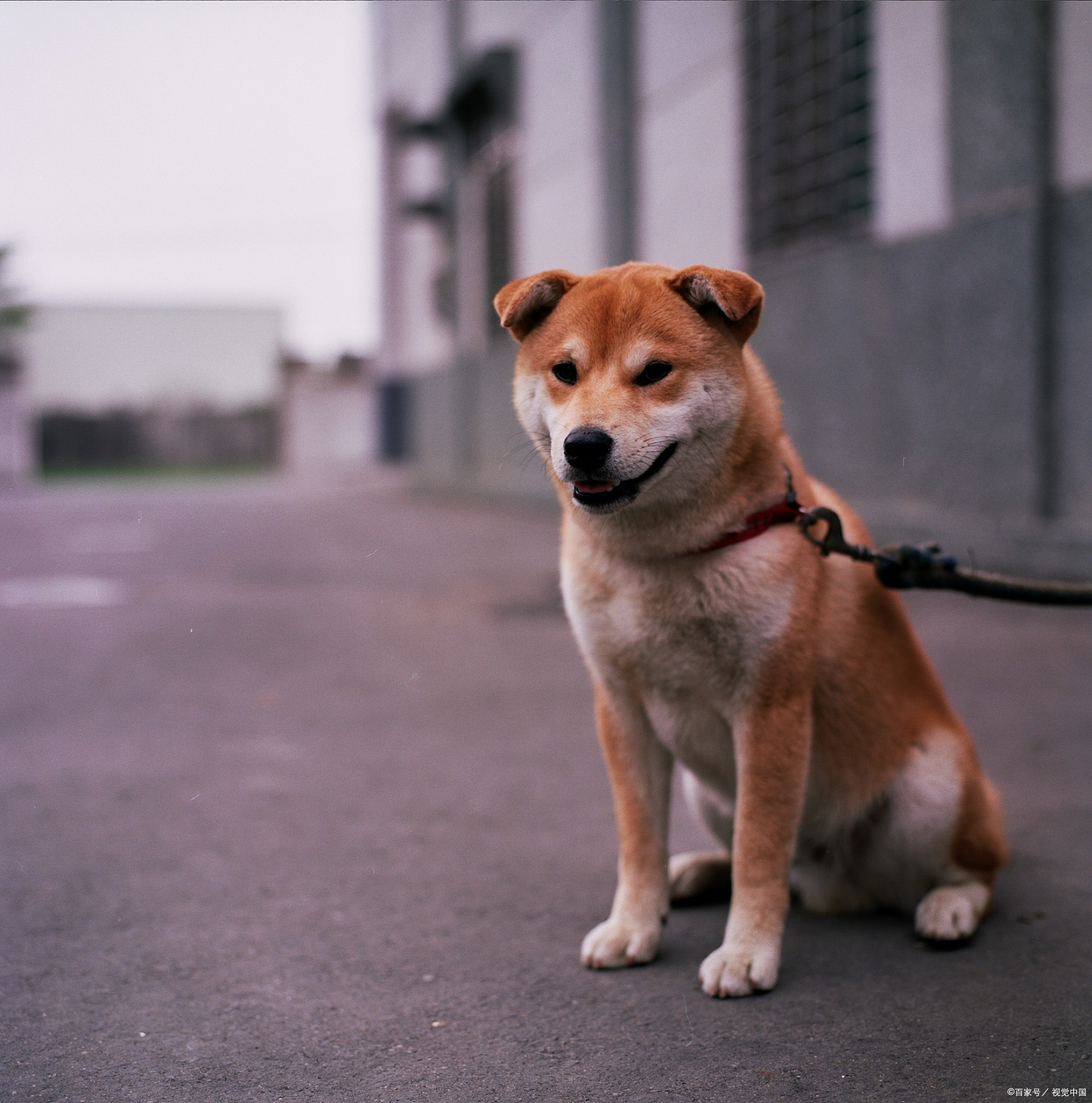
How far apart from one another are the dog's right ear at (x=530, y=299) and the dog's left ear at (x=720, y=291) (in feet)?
0.76

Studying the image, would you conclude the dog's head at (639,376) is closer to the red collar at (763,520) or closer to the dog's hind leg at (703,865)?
the red collar at (763,520)

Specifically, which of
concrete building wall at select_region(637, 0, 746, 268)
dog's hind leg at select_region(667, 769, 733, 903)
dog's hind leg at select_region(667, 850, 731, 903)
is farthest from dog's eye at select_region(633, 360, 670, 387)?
concrete building wall at select_region(637, 0, 746, 268)

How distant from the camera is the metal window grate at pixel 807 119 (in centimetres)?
877

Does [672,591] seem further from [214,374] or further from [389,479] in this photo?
[214,374]

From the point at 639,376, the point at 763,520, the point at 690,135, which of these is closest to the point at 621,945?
the point at 763,520

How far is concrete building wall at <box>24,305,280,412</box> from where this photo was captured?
31.5 m

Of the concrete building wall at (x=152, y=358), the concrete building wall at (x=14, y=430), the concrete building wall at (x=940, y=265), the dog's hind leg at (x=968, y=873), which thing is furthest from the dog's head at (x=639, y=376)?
the concrete building wall at (x=14, y=430)

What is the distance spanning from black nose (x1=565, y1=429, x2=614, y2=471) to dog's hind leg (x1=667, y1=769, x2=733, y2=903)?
90 cm

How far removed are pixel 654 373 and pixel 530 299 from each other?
1.04ft

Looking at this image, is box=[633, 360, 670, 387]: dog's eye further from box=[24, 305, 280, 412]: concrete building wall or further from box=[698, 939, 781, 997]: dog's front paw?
box=[24, 305, 280, 412]: concrete building wall

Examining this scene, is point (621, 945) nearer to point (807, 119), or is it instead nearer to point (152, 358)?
point (807, 119)

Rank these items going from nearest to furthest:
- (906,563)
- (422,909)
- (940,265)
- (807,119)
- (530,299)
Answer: (530,299) < (906,563) < (422,909) < (940,265) < (807,119)

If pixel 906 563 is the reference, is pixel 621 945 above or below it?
below

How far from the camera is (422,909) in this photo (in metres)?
2.74
